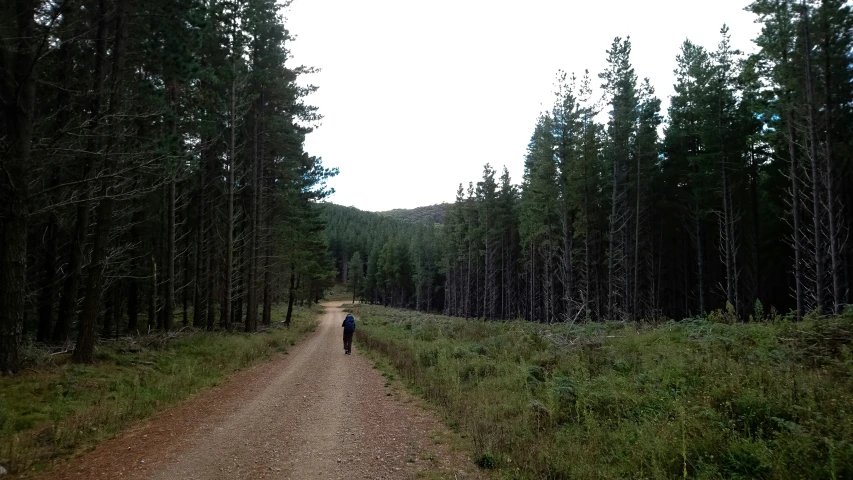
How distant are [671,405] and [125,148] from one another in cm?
1566

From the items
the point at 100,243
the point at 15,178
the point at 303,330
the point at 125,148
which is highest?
the point at 125,148

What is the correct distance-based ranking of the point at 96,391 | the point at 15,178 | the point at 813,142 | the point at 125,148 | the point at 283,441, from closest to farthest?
the point at 283,441, the point at 96,391, the point at 15,178, the point at 125,148, the point at 813,142

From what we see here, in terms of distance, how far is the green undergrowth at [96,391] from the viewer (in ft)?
19.5

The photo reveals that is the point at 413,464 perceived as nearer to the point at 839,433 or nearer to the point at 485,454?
the point at 485,454

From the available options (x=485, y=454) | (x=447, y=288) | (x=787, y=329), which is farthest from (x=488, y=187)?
(x=485, y=454)

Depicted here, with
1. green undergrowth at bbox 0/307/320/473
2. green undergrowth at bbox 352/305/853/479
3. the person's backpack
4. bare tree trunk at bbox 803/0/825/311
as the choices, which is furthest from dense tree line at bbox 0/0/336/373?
bare tree trunk at bbox 803/0/825/311

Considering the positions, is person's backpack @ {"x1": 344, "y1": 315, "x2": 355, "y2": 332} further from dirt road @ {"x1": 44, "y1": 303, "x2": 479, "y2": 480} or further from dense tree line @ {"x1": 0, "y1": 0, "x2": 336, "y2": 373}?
dirt road @ {"x1": 44, "y1": 303, "x2": 479, "y2": 480}

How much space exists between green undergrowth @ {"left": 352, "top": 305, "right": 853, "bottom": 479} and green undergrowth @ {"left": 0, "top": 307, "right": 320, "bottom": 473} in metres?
5.94

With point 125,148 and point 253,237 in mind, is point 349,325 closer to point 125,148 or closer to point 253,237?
point 253,237

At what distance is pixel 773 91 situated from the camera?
60.8 feet

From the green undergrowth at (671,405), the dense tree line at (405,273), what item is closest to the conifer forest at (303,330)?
the green undergrowth at (671,405)

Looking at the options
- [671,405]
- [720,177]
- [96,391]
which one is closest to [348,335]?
[96,391]

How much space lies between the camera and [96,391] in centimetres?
836

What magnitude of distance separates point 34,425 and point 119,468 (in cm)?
262
